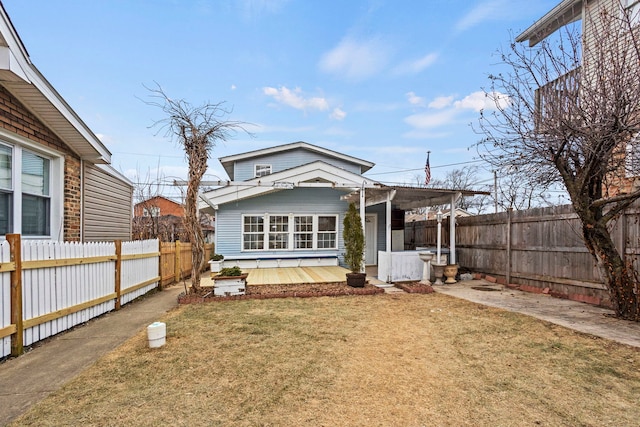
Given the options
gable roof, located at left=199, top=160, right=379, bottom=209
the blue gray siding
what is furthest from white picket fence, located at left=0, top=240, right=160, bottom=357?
the blue gray siding

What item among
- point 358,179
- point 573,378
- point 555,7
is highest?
point 555,7

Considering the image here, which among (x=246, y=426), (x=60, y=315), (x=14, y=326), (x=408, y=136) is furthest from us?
(x=408, y=136)

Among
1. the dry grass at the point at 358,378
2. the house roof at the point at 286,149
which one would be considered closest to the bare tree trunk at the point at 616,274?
the dry grass at the point at 358,378

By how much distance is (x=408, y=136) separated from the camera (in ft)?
59.7

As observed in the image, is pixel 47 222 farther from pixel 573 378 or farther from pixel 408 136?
pixel 408 136

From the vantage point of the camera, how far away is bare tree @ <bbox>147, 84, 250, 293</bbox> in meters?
6.79

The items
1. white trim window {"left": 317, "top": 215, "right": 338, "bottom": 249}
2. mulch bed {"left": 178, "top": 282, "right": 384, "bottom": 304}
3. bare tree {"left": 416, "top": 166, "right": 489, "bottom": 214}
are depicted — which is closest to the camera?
mulch bed {"left": 178, "top": 282, "right": 384, "bottom": 304}

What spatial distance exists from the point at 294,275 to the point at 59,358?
6501 mm

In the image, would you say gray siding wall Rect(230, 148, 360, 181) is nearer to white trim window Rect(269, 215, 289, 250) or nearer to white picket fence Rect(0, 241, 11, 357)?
white trim window Rect(269, 215, 289, 250)

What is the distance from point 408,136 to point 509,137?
13145 mm

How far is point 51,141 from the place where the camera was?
5.43 meters

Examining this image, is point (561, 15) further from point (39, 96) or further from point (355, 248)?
point (39, 96)

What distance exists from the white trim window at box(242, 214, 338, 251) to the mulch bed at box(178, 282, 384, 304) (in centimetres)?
353

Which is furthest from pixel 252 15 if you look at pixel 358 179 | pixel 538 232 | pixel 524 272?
pixel 524 272
